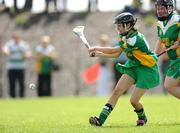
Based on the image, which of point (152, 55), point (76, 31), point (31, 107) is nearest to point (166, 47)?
point (152, 55)

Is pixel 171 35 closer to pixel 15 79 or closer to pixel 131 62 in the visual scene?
pixel 131 62

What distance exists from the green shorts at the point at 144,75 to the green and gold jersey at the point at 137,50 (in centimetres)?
7

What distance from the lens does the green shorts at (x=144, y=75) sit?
38.4 feet

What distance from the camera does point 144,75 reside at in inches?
461

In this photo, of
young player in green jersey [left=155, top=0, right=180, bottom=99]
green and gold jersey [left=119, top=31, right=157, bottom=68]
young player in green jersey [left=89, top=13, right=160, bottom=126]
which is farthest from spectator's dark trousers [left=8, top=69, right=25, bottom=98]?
green and gold jersey [left=119, top=31, right=157, bottom=68]

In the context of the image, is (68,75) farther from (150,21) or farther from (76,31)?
(76,31)

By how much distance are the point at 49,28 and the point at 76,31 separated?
18.8m

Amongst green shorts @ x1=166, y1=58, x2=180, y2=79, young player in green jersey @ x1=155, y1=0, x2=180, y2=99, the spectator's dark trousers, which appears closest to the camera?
young player in green jersey @ x1=155, y1=0, x2=180, y2=99

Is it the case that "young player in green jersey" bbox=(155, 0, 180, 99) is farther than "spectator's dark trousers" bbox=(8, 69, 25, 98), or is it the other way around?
"spectator's dark trousers" bbox=(8, 69, 25, 98)

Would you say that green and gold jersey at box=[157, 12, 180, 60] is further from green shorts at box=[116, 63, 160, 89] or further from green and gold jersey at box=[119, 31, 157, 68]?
green shorts at box=[116, 63, 160, 89]

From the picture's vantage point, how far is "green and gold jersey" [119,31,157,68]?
11.6m

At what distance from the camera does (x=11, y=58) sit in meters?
24.1

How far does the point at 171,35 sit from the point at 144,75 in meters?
0.91

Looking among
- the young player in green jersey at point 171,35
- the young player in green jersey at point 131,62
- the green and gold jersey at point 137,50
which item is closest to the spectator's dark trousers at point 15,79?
the young player in green jersey at point 171,35
